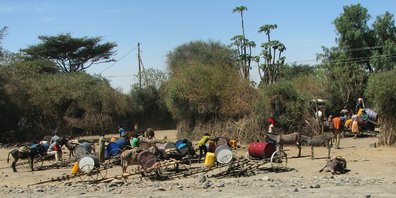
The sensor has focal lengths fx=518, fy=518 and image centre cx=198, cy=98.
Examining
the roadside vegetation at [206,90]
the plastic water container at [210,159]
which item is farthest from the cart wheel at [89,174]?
the roadside vegetation at [206,90]

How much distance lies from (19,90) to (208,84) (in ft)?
50.3

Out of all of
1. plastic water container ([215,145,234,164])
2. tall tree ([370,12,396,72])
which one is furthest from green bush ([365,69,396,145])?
tall tree ([370,12,396,72])

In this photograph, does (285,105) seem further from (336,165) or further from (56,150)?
(56,150)

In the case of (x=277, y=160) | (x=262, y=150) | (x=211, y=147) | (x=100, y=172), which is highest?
(x=211, y=147)

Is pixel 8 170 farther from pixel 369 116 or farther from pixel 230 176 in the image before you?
pixel 369 116

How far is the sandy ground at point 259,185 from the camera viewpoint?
1352cm

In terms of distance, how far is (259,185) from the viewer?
49.1 feet

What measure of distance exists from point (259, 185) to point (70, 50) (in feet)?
146

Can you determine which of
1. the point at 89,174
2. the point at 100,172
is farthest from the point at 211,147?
the point at 89,174

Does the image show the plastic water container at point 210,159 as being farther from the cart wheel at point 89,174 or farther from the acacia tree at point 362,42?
the acacia tree at point 362,42

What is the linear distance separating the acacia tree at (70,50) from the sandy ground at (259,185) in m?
35.9

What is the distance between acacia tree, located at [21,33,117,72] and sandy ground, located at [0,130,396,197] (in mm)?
35901

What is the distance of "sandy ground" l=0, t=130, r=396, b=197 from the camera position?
44.4 feet

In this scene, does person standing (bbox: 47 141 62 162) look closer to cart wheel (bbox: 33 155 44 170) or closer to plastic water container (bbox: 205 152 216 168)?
cart wheel (bbox: 33 155 44 170)
